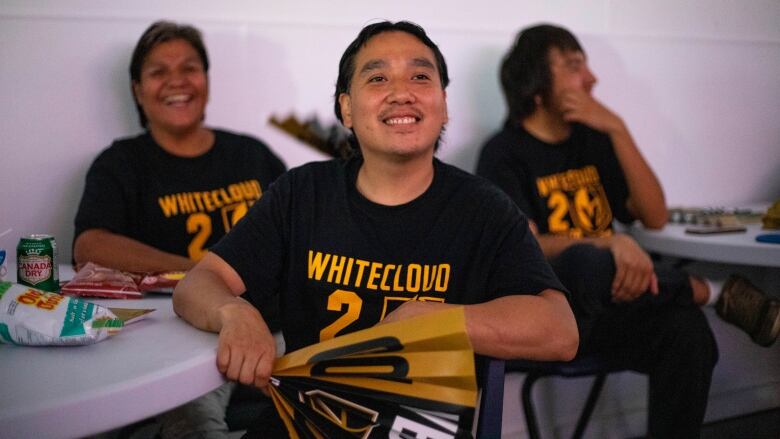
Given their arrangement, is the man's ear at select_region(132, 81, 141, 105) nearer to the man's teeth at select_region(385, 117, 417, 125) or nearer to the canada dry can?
the canada dry can

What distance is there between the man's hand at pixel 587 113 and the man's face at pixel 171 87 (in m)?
1.12

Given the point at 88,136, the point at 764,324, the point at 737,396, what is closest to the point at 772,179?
the point at 737,396

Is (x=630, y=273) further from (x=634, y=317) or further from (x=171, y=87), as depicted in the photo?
→ (x=171, y=87)

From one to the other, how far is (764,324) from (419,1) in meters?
1.43

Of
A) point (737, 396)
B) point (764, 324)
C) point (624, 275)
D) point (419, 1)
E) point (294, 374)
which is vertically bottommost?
point (737, 396)

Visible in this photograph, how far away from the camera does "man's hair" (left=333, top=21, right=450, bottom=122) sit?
5.13 ft

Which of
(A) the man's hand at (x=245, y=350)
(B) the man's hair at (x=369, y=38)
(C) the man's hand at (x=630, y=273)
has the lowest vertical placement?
(C) the man's hand at (x=630, y=273)

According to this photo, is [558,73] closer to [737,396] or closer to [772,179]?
[772,179]

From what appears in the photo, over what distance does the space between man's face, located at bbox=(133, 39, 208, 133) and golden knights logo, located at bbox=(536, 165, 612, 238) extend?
104 cm

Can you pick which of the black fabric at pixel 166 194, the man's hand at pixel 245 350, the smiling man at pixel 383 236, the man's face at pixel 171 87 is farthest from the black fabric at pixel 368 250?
the man's face at pixel 171 87

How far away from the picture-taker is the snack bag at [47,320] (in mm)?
1075

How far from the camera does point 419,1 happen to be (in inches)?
96.7

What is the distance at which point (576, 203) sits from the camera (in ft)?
7.62

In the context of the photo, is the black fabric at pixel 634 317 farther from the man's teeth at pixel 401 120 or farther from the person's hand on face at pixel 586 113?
the man's teeth at pixel 401 120
